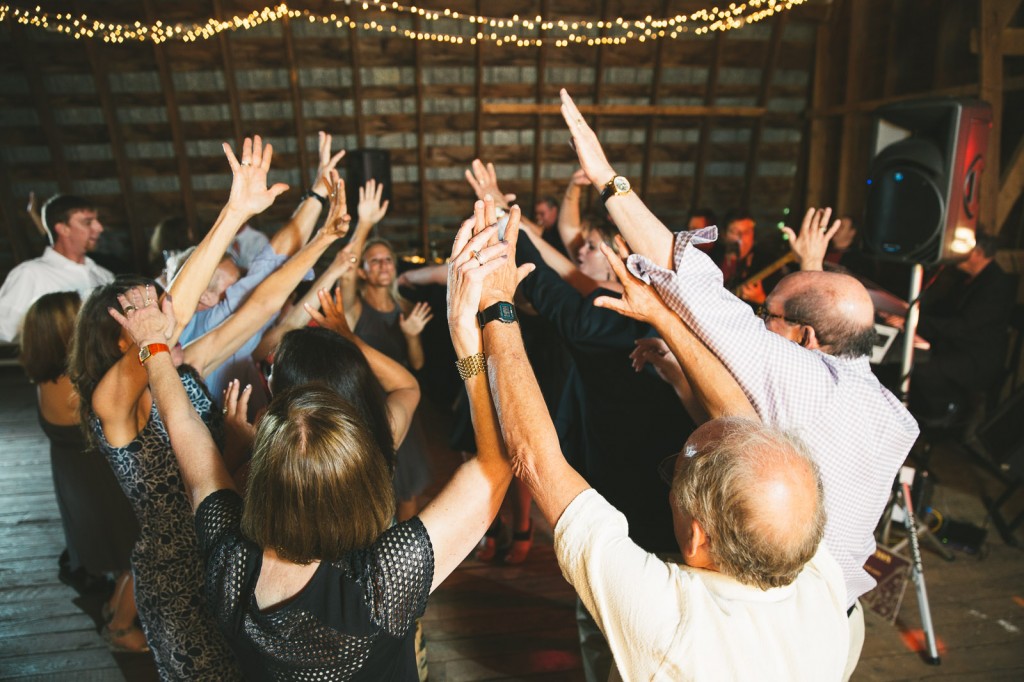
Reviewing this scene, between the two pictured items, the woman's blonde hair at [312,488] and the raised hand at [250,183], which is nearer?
the woman's blonde hair at [312,488]

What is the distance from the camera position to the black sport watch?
1.15 metres

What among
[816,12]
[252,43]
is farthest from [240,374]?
[816,12]

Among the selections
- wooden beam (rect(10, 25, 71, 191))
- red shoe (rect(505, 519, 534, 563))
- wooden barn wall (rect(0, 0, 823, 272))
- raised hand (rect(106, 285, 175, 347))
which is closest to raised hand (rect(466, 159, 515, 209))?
raised hand (rect(106, 285, 175, 347))

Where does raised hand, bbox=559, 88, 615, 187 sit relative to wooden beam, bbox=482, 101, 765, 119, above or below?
below

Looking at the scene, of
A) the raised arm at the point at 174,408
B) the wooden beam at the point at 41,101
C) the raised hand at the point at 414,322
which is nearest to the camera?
the raised arm at the point at 174,408

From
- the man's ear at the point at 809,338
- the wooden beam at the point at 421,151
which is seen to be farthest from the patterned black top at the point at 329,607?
the wooden beam at the point at 421,151

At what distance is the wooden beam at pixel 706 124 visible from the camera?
701 centimetres

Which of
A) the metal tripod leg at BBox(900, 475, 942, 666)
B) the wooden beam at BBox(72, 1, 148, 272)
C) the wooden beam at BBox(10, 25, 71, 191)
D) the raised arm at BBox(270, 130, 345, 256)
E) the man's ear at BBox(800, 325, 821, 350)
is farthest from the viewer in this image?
the wooden beam at BBox(72, 1, 148, 272)

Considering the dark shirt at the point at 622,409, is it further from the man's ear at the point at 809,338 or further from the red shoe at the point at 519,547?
the red shoe at the point at 519,547

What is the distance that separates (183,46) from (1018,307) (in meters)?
7.90

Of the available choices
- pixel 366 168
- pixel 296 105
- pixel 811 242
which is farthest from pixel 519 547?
pixel 296 105

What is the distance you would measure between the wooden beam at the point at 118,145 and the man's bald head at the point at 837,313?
7389 mm

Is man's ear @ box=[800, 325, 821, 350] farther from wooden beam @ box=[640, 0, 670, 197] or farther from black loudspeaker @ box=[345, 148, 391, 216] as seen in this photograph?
wooden beam @ box=[640, 0, 670, 197]

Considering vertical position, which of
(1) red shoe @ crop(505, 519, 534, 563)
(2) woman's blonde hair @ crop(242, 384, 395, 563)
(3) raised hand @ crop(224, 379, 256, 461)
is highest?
(2) woman's blonde hair @ crop(242, 384, 395, 563)
